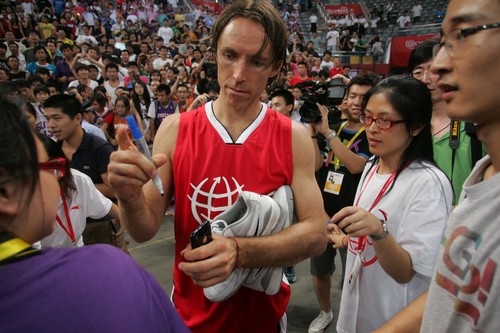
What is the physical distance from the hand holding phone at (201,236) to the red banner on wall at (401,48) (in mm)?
15387

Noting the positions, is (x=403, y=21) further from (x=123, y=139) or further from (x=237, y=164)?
(x=123, y=139)

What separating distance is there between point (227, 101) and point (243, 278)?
2.41 ft

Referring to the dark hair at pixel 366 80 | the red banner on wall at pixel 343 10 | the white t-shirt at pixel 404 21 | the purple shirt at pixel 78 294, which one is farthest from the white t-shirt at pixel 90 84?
the red banner on wall at pixel 343 10

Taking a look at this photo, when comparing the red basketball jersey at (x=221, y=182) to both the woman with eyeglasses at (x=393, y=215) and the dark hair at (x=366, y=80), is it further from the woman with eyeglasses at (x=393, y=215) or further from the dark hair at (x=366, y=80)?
the dark hair at (x=366, y=80)

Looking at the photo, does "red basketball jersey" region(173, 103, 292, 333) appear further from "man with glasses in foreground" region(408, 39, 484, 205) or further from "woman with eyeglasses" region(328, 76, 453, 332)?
"man with glasses in foreground" region(408, 39, 484, 205)

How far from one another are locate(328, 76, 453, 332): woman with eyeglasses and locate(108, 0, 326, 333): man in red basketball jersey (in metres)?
0.22

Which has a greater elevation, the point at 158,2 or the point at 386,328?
the point at 158,2

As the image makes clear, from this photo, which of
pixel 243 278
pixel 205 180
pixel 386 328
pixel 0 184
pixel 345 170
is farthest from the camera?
pixel 345 170

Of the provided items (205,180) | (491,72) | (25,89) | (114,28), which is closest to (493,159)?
(491,72)

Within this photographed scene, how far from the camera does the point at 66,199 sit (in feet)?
7.31

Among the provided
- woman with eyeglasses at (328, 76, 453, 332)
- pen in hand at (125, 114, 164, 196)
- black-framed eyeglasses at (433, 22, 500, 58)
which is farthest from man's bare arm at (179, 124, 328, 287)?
black-framed eyeglasses at (433, 22, 500, 58)

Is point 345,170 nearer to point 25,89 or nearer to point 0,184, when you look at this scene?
point 0,184

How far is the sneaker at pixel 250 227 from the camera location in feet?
4.12

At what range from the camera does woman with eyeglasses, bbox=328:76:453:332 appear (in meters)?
1.52
